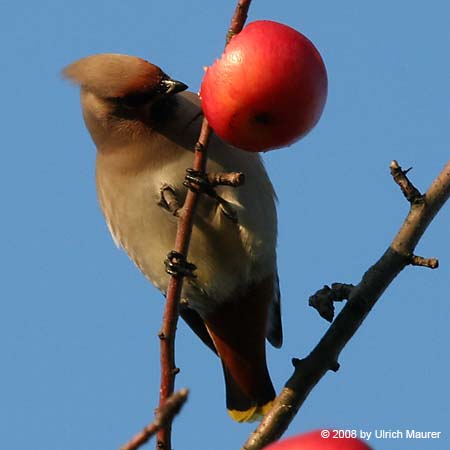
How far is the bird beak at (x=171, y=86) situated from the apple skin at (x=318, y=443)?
85.8 inches

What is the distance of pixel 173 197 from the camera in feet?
12.0

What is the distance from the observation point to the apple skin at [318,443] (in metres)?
1.54

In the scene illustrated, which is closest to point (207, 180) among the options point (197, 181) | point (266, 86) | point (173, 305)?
point (197, 181)

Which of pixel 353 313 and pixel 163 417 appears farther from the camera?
pixel 353 313

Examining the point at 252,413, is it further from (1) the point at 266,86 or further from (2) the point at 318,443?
(2) the point at 318,443

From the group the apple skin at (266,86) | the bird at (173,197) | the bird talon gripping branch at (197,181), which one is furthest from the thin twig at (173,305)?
the bird at (173,197)

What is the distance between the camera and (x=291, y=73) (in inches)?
92.0

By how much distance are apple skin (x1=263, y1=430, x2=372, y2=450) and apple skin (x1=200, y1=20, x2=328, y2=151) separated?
95 centimetres

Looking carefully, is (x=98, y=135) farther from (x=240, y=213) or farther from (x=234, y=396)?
(x=234, y=396)

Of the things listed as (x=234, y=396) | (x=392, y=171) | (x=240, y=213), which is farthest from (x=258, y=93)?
(x=234, y=396)

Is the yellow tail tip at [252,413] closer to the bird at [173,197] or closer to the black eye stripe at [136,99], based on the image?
the bird at [173,197]

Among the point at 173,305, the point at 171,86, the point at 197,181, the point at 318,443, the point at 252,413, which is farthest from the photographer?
the point at 252,413

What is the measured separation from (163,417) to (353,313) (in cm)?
139

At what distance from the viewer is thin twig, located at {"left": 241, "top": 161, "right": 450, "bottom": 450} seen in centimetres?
277
